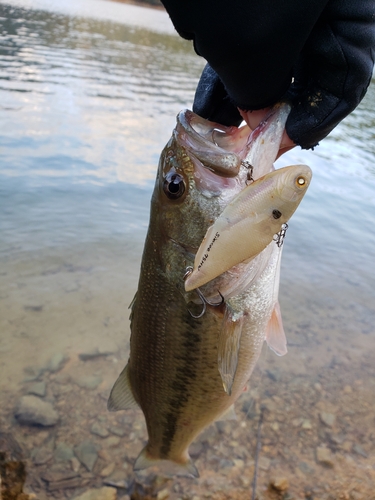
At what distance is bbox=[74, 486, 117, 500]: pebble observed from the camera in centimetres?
336

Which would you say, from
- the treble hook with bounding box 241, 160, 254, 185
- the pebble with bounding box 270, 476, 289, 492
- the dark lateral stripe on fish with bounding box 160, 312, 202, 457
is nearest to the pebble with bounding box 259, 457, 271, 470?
the pebble with bounding box 270, 476, 289, 492

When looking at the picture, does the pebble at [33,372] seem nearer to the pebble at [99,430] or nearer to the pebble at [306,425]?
the pebble at [99,430]

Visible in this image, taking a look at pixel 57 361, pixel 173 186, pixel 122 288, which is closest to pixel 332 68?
pixel 173 186

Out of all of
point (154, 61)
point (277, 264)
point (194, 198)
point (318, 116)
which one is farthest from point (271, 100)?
point (154, 61)

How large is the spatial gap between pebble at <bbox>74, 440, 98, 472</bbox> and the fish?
1073mm

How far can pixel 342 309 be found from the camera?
5.94 metres

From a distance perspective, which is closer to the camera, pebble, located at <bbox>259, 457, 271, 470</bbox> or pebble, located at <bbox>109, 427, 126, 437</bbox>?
pebble, located at <bbox>259, 457, 271, 470</bbox>

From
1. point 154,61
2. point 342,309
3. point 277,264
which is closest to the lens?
point 277,264

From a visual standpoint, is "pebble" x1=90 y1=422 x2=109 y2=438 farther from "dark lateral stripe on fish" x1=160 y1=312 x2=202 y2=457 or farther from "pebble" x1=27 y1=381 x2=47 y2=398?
"dark lateral stripe on fish" x1=160 y1=312 x2=202 y2=457

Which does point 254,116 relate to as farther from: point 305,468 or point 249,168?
point 305,468

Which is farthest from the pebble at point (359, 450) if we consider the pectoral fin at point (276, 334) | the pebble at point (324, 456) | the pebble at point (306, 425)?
the pectoral fin at point (276, 334)

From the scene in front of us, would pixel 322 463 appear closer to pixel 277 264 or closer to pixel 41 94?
pixel 277 264

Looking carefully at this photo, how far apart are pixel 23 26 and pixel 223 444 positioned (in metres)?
25.5

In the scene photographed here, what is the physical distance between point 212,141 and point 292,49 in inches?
25.5
